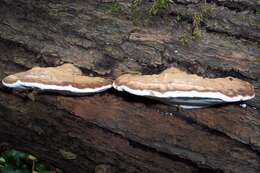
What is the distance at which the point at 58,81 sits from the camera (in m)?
2.75

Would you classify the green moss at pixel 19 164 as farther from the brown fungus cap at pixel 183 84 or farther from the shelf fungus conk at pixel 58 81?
the brown fungus cap at pixel 183 84

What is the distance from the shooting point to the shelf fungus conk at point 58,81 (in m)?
2.74

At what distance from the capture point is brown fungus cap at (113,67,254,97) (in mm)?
2445

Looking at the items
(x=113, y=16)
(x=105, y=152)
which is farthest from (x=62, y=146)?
(x=113, y=16)

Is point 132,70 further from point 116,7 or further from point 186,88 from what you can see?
point 186,88

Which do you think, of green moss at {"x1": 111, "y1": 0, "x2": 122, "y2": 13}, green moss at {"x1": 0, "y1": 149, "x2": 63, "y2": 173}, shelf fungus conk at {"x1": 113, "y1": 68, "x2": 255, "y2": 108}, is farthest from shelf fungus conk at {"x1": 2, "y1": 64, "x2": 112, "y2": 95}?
green moss at {"x1": 0, "y1": 149, "x2": 63, "y2": 173}

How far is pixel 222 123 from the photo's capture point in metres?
2.97

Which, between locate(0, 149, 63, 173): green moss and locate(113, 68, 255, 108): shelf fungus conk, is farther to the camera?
locate(0, 149, 63, 173): green moss

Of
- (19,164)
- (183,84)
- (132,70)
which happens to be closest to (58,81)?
(132,70)

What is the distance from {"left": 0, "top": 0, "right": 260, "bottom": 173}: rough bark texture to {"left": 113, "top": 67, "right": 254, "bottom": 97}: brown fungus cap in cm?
37

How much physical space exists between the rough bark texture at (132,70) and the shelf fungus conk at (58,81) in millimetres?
338

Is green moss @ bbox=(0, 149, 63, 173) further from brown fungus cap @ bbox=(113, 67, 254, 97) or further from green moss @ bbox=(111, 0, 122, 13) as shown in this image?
brown fungus cap @ bbox=(113, 67, 254, 97)

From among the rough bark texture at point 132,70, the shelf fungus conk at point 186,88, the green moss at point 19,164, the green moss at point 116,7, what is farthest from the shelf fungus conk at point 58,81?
the green moss at point 19,164

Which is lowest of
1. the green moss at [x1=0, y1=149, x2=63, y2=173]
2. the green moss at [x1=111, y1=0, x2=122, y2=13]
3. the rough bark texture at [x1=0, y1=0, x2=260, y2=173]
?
Result: the green moss at [x1=0, y1=149, x2=63, y2=173]
